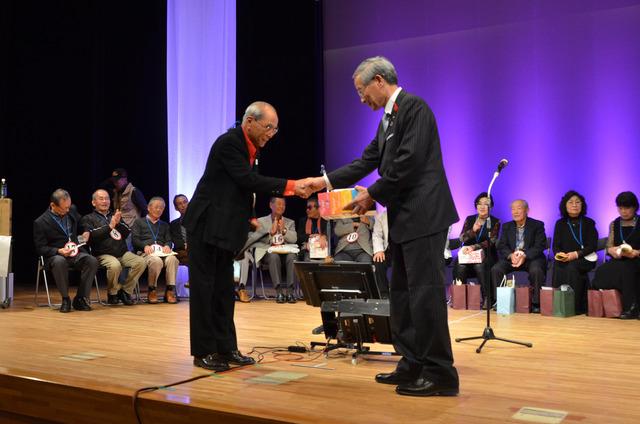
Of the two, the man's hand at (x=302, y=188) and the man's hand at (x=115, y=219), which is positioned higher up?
the man's hand at (x=302, y=188)

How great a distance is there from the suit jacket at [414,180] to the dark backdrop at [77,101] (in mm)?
7531

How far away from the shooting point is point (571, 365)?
3760mm

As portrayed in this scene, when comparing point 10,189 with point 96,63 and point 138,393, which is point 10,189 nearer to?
point 96,63

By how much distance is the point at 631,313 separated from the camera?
6125 mm

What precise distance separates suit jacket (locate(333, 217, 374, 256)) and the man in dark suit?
3878 mm

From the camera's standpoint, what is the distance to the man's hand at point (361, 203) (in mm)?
3047

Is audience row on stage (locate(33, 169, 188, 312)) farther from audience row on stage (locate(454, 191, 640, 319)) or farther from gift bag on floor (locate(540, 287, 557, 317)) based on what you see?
gift bag on floor (locate(540, 287, 557, 317))

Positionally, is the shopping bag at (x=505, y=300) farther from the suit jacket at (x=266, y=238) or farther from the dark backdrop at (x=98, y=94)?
the dark backdrop at (x=98, y=94)

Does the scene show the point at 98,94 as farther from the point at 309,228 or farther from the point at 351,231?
the point at 351,231

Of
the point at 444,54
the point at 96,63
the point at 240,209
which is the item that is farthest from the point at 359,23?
the point at 240,209

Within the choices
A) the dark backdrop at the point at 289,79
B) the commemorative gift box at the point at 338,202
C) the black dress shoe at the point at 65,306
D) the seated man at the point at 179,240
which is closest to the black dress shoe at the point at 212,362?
the commemorative gift box at the point at 338,202

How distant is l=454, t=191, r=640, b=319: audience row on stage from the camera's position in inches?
246

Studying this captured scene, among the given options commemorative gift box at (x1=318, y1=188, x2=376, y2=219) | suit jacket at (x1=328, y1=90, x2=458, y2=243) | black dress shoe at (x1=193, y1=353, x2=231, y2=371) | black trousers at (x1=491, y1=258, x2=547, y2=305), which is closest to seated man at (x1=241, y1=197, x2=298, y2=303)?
black trousers at (x1=491, y1=258, x2=547, y2=305)

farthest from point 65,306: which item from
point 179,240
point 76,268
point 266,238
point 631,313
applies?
point 631,313
